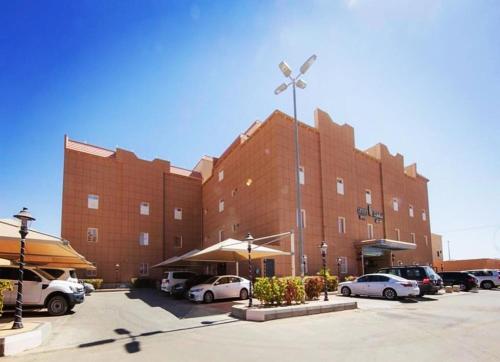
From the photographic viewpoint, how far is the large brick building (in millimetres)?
28109

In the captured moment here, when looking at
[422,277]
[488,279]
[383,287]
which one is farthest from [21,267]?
[488,279]

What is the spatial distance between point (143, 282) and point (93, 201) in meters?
9.55

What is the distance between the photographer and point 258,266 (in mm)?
26281

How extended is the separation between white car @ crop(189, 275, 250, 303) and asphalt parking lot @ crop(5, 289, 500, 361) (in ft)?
12.6

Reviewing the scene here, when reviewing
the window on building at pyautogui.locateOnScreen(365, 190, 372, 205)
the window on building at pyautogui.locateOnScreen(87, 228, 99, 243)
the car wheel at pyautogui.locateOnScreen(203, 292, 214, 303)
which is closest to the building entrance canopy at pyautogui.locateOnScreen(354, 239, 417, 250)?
the window on building at pyautogui.locateOnScreen(365, 190, 372, 205)

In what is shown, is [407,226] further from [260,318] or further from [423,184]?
[260,318]

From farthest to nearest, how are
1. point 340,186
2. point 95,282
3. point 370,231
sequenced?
point 370,231, point 340,186, point 95,282

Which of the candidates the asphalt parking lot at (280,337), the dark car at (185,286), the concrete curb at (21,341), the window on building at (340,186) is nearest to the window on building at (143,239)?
Result: the dark car at (185,286)

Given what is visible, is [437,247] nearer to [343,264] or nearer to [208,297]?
[343,264]

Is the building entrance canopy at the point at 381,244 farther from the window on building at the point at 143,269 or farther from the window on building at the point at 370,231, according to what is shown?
the window on building at the point at 143,269

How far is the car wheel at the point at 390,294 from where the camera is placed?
1872 centimetres

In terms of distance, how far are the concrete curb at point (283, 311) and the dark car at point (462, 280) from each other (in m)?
16.8

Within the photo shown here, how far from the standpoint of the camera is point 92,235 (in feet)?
113

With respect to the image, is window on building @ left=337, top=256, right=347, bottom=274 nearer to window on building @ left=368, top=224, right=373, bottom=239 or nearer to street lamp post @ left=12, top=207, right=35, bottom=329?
window on building @ left=368, top=224, right=373, bottom=239
